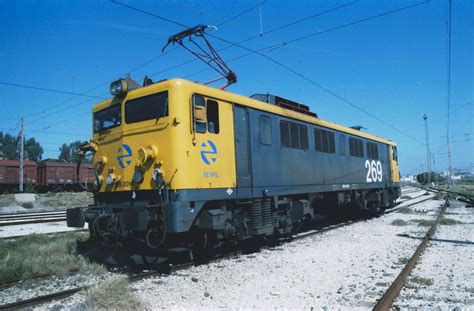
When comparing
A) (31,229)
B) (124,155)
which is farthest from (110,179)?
(31,229)

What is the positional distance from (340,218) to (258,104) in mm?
9268

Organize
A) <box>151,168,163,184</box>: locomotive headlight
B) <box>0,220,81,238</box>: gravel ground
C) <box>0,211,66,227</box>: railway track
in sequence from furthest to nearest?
<box>0,211,66,227</box>: railway track → <box>0,220,81,238</box>: gravel ground → <box>151,168,163,184</box>: locomotive headlight

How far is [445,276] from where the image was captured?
6.58 m

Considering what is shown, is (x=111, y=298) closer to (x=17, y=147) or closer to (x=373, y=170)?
(x=373, y=170)

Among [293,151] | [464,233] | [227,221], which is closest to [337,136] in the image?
[293,151]

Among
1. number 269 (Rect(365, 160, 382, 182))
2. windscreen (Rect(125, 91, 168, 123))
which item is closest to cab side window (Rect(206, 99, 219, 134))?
windscreen (Rect(125, 91, 168, 123))

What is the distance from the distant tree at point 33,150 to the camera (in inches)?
4002

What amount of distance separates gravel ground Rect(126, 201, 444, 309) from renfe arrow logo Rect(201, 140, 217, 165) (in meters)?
2.07

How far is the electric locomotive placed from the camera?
6859mm

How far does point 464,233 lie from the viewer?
11.4 metres

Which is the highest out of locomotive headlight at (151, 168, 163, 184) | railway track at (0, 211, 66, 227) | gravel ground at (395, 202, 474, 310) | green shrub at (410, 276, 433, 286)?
locomotive headlight at (151, 168, 163, 184)

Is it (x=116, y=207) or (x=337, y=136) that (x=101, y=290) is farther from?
Answer: (x=337, y=136)

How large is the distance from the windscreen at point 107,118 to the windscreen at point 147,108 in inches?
13.3

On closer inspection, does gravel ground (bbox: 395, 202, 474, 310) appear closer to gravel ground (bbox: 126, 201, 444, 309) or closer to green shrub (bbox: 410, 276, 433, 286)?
green shrub (bbox: 410, 276, 433, 286)
